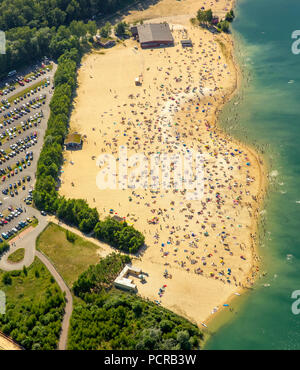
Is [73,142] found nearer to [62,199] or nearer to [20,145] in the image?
[20,145]

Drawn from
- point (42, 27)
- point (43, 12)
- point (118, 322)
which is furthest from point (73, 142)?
point (43, 12)

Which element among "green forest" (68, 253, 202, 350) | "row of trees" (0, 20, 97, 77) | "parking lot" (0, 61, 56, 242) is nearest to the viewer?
"green forest" (68, 253, 202, 350)

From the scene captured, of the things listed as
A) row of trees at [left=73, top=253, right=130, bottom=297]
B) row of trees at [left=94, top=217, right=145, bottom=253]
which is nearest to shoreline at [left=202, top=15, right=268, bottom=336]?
row of trees at [left=73, top=253, right=130, bottom=297]

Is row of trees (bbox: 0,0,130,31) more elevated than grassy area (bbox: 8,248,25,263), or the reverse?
row of trees (bbox: 0,0,130,31)

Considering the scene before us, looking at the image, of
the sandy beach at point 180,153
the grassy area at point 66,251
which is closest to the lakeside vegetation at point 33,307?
the grassy area at point 66,251

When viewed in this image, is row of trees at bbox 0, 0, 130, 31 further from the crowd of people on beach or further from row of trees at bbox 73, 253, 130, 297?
row of trees at bbox 73, 253, 130, 297

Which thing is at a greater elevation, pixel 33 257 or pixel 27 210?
pixel 27 210
